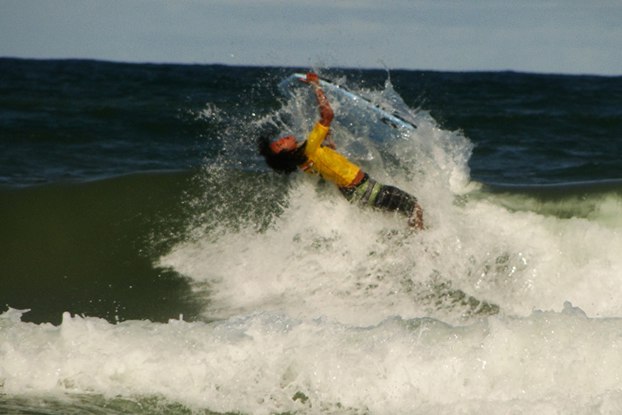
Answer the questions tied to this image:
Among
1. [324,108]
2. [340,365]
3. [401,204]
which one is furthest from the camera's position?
[401,204]

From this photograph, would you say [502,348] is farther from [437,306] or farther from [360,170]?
[360,170]

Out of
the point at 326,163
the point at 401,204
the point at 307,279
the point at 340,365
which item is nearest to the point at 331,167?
the point at 326,163

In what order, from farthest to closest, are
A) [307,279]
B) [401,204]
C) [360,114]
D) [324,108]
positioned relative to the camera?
[360,114] < [401,204] < [307,279] < [324,108]

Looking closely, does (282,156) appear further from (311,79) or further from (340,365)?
(340,365)

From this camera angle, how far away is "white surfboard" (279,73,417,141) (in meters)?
10.3

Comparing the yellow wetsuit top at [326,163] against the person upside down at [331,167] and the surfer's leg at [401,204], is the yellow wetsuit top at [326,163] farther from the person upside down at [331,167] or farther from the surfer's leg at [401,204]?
the surfer's leg at [401,204]

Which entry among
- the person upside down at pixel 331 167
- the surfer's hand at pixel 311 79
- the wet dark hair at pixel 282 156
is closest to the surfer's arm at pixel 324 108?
the person upside down at pixel 331 167

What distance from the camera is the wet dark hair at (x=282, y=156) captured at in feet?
31.6

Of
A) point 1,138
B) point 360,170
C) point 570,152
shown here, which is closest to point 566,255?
point 360,170

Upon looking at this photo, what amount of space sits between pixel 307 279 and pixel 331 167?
102 centimetres

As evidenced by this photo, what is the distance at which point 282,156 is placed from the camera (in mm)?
9688

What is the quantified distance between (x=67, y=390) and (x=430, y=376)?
2.25 m

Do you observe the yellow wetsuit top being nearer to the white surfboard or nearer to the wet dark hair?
the wet dark hair

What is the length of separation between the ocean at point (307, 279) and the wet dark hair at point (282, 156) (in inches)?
22.6
